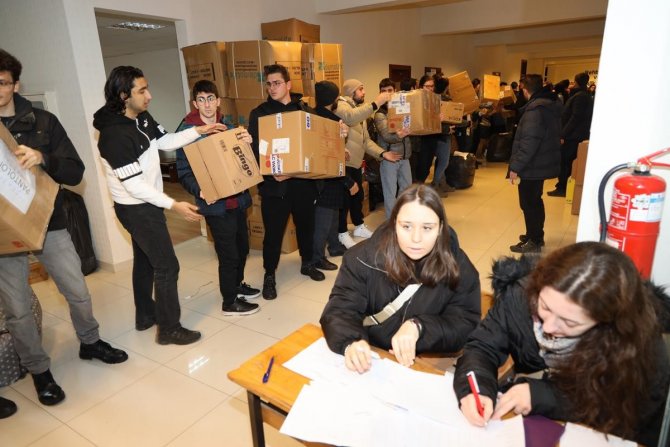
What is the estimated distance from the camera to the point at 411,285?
1371 mm

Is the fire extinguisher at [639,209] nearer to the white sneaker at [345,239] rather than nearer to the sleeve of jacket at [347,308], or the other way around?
the sleeve of jacket at [347,308]

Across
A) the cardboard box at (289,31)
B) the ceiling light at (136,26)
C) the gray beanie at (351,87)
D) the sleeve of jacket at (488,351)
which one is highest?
the ceiling light at (136,26)

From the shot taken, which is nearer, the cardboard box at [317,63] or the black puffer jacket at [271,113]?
the black puffer jacket at [271,113]

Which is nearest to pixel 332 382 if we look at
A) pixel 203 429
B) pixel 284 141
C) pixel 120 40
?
pixel 203 429

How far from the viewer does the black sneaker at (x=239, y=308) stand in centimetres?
279

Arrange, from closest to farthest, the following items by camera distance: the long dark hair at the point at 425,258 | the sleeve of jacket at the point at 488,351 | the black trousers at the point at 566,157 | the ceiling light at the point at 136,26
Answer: the sleeve of jacket at the point at 488,351
the long dark hair at the point at 425,258
the ceiling light at the point at 136,26
the black trousers at the point at 566,157

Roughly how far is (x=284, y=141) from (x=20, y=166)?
1.31 meters

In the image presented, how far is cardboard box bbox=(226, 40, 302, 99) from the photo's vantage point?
358cm

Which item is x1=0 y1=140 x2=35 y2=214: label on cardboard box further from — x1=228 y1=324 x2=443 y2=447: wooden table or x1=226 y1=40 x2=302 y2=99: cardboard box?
x1=226 y1=40 x2=302 y2=99: cardboard box

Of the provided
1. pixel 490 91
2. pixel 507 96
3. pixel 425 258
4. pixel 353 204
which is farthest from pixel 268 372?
pixel 507 96

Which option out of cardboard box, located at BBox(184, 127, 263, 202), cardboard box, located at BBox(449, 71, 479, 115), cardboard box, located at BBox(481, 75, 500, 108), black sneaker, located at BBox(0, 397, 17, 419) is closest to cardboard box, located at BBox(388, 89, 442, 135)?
cardboard box, located at BBox(184, 127, 263, 202)

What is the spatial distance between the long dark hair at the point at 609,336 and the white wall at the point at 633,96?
0.93m

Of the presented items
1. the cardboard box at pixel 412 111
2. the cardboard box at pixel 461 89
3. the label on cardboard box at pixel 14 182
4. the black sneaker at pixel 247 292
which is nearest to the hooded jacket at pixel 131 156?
the label on cardboard box at pixel 14 182

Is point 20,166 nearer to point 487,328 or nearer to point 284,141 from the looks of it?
point 284,141
